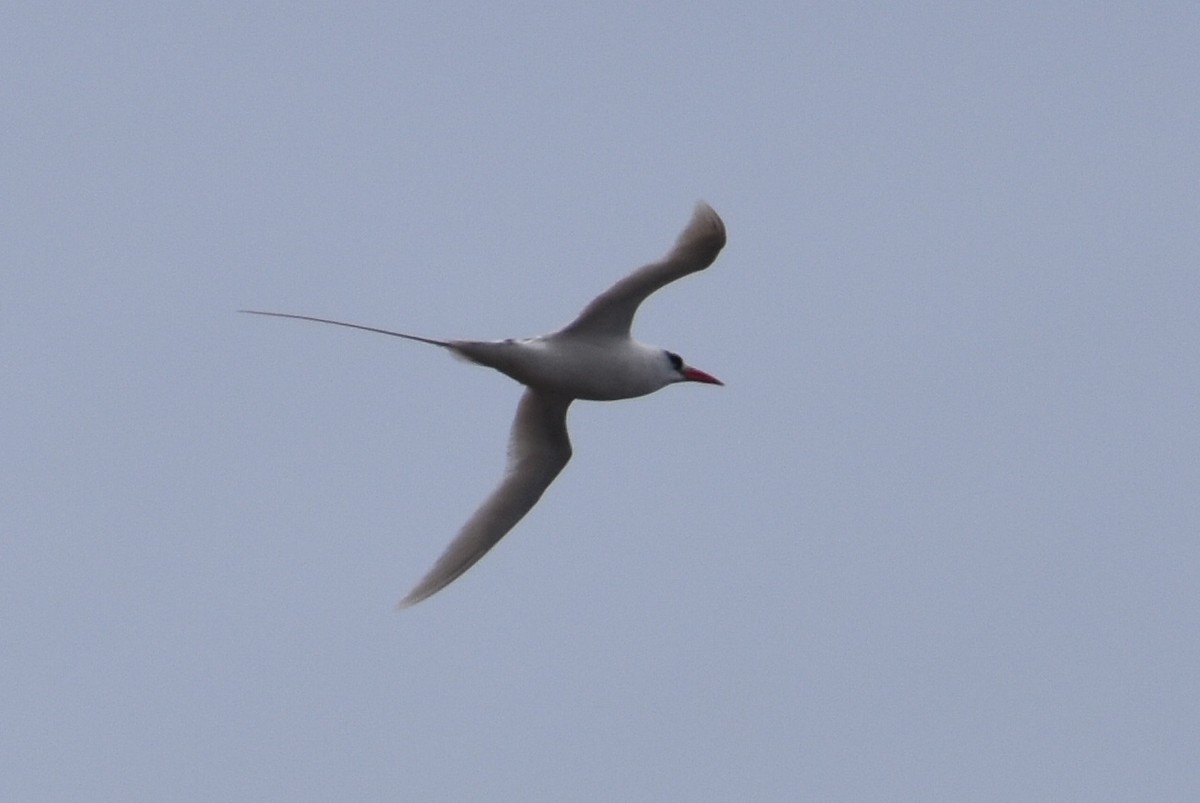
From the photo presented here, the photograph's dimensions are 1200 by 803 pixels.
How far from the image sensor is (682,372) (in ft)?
51.1

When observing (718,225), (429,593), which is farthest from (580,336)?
(429,593)

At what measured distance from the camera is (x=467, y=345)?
45.8ft

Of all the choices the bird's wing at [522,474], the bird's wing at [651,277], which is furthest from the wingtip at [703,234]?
the bird's wing at [522,474]

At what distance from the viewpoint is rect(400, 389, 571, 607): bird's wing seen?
15.9 m

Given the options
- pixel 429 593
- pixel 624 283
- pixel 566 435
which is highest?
pixel 624 283

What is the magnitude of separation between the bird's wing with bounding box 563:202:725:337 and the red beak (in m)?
1.14

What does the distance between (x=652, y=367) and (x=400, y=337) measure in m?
2.70

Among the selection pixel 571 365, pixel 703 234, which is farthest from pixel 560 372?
pixel 703 234

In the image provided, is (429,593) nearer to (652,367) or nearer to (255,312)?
(652,367)

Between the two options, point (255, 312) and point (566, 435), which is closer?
point (255, 312)

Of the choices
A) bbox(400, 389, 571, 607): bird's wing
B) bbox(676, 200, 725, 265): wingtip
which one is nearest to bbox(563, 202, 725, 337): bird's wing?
bbox(676, 200, 725, 265): wingtip

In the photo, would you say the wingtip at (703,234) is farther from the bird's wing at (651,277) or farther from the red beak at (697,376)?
the red beak at (697,376)

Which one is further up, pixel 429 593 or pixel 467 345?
pixel 467 345

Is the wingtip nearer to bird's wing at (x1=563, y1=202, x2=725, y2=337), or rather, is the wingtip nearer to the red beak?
bird's wing at (x1=563, y1=202, x2=725, y2=337)
